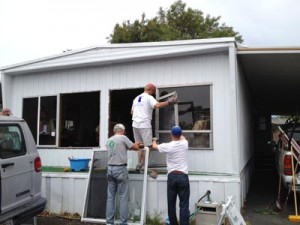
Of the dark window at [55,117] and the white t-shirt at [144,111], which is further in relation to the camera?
the dark window at [55,117]

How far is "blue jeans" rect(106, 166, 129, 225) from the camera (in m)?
6.21

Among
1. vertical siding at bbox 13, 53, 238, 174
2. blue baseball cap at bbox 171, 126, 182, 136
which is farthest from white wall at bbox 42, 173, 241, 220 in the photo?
blue baseball cap at bbox 171, 126, 182, 136

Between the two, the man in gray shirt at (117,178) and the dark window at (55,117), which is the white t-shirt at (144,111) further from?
the dark window at (55,117)

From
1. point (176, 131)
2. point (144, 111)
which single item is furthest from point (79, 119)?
point (176, 131)

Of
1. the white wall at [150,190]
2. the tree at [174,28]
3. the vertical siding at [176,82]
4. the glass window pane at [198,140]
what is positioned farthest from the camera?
the tree at [174,28]

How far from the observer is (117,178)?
6.22m

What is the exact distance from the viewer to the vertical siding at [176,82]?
721 centimetres

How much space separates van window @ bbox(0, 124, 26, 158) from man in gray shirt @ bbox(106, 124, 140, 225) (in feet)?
4.94

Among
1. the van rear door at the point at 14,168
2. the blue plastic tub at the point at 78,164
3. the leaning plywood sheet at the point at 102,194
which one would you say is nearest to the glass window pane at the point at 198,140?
the leaning plywood sheet at the point at 102,194

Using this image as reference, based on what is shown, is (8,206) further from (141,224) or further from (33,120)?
(33,120)

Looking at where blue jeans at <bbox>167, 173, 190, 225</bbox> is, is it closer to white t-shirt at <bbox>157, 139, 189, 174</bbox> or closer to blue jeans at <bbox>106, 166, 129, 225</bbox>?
white t-shirt at <bbox>157, 139, 189, 174</bbox>

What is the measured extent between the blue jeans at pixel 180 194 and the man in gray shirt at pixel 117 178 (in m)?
0.83

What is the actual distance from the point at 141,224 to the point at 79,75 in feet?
14.0

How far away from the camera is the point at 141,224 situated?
6422 mm
